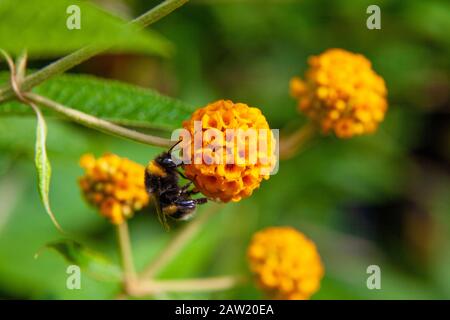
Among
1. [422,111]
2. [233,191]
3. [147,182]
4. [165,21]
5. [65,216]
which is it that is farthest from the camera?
[422,111]

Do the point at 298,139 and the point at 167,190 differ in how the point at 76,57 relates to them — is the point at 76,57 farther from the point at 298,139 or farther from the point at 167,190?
the point at 298,139

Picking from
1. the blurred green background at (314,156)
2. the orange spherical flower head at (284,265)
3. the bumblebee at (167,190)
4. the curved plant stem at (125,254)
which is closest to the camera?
the bumblebee at (167,190)

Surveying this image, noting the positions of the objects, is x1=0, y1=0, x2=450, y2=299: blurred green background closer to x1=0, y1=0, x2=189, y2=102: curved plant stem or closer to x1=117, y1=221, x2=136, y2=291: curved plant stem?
x1=117, y1=221, x2=136, y2=291: curved plant stem

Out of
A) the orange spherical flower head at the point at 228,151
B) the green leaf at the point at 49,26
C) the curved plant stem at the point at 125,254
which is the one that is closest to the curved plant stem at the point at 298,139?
the curved plant stem at the point at 125,254

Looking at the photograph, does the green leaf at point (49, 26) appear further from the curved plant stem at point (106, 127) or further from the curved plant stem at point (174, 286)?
the curved plant stem at point (174, 286)

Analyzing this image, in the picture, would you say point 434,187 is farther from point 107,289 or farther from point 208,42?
point 107,289
